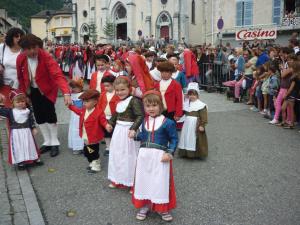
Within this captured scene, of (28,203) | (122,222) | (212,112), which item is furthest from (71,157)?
(212,112)

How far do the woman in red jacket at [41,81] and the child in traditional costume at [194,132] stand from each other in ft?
6.72

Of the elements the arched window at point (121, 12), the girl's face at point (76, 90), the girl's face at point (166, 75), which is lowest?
the girl's face at point (76, 90)

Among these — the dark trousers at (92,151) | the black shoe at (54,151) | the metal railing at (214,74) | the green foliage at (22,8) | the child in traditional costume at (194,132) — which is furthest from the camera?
the green foliage at (22,8)

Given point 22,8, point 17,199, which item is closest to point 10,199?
point 17,199

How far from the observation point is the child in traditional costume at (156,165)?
148 inches

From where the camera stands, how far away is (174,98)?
6.04m

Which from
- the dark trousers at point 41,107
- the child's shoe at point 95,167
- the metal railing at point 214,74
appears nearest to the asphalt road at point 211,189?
the child's shoe at point 95,167

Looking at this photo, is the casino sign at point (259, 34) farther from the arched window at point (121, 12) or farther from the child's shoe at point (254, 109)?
the arched window at point (121, 12)

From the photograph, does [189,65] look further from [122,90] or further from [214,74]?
[122,90]

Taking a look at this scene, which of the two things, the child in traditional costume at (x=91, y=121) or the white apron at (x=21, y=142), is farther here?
the white apron at (x=21, y=142)

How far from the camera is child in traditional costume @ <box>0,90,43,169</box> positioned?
5406 millimetres

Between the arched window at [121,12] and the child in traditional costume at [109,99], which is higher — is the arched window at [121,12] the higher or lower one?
the higher one

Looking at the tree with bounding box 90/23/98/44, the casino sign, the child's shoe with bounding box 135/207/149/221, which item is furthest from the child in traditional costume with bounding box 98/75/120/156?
the tree with bounding box 90/23/98/44

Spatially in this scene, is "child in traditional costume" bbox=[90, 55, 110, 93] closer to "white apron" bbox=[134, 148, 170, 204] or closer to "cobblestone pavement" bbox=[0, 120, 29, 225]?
"cobblestone pavement" bbox=[0, 120, 29, 225]
